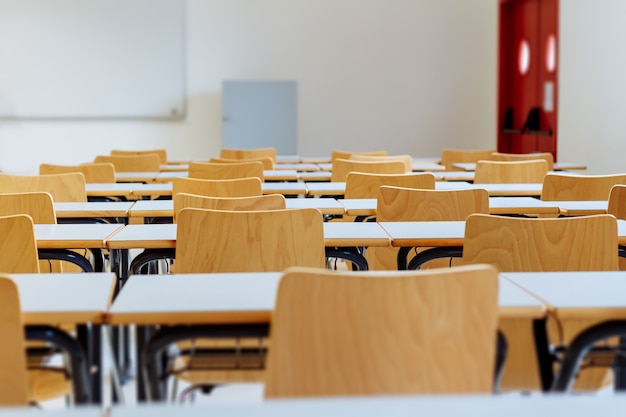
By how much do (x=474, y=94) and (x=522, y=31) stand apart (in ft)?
3.95

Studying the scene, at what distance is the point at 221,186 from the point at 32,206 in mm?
940

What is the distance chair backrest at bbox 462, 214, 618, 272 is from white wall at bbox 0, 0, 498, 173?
9.08 meters

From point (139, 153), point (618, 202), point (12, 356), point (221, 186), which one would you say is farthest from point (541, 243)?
point (139, 153)

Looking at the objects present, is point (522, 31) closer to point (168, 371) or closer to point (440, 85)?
point (440, 85)

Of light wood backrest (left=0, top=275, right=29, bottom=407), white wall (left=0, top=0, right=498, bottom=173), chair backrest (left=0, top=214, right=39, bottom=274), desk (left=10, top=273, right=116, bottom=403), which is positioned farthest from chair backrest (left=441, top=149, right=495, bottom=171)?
light wood backrest (left=0, top=275, right=29, bottom=407)

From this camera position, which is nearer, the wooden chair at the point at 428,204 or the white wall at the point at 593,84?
the wooden chair at the point at 428,204

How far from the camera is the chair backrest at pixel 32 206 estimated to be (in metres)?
3.32

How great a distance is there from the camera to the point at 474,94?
11.6m

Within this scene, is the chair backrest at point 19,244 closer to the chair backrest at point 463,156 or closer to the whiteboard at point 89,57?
the chair backrest at point 463,156

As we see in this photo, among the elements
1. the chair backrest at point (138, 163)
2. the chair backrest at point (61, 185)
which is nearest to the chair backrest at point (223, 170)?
the chair backrest at point (61, 185)

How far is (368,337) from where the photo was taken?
1.46 meters

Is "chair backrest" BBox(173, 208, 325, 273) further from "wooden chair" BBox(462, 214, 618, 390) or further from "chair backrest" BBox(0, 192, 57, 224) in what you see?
"chair backrest" BBox(0, 192, 57, 224)

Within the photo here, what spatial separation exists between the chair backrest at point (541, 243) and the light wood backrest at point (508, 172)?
116 inches

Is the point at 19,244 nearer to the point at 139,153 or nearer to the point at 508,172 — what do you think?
the point at 508,172
